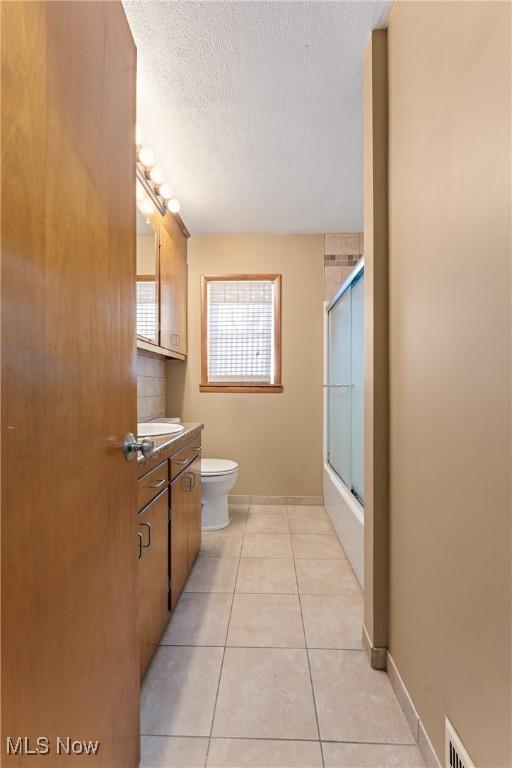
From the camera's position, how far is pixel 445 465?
96 centimetres

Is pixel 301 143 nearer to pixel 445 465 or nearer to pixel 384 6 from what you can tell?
pixel 384 6

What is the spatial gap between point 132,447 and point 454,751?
108 centimetres

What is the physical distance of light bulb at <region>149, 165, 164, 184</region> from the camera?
7.03ft

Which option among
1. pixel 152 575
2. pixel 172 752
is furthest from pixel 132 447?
pixel 172 752

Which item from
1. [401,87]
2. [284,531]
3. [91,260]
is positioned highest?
[401,87]

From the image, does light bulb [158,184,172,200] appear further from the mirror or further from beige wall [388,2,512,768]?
beige wall [388,2,512,768]

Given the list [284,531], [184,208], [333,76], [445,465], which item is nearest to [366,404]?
[445,465]

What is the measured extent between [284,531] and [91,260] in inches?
97.6

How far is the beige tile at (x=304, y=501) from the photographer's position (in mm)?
3275

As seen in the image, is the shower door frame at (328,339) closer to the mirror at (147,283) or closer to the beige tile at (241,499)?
the beige tile at (241,499)

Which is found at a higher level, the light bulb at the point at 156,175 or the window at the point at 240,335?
the light bulb at the point at 156,175

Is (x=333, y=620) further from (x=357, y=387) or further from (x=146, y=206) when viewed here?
(x=146, y=206)

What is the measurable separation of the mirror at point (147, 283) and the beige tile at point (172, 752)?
5.73 feet

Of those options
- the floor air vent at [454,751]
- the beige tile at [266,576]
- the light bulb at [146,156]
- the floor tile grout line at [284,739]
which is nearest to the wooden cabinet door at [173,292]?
the light bulb at [146,156]
